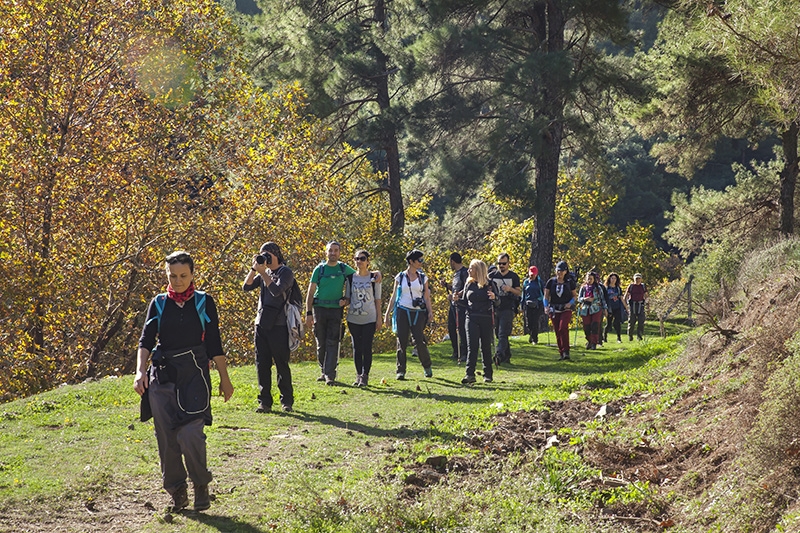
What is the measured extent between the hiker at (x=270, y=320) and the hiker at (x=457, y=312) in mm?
3816

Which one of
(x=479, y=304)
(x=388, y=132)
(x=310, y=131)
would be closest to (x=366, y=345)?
(x=479, y=304)

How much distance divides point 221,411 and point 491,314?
4402 millimetres

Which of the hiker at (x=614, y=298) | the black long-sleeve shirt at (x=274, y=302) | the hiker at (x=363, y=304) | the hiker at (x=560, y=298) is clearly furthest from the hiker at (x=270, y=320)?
the hiker at (x=614, y=298)

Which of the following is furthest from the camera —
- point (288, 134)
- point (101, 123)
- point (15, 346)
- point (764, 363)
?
point (288, 134)

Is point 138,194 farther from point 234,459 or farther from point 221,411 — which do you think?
point 234,459

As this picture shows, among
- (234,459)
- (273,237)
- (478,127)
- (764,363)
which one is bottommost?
(234,459)

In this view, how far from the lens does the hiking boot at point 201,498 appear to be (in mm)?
6691

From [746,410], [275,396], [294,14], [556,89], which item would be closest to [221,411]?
[275,396]

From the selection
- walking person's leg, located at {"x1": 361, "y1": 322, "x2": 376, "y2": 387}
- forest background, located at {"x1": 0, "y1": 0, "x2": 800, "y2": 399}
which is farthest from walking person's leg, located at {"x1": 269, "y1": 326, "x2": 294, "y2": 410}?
forest background, located at {"x1": 0, "y1": 0, "x2": 800, "y2": 399}

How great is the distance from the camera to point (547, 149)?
88.9 feet

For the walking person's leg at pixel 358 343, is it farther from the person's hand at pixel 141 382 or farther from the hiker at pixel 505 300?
the person's hand at pixel 141 382

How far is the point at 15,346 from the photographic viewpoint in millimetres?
16062

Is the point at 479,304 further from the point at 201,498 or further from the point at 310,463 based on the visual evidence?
the point at 201,498

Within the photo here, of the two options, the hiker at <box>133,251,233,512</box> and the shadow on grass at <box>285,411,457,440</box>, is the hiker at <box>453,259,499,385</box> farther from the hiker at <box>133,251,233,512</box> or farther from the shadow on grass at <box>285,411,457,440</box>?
the hiker at <box>133,251,233,512</box>
